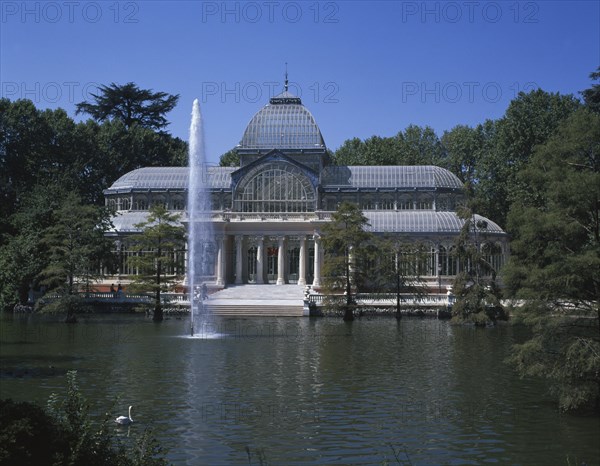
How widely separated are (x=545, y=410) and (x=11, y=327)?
31631 millimetres

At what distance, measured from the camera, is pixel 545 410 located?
22141 mm

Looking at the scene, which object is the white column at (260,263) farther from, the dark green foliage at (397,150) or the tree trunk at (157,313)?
the dark green foliage at (397,150)

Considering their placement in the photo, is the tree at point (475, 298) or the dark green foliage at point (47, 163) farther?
the dark green foliage at point (47, 163)

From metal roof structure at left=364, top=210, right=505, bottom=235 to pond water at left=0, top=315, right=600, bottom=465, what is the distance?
1053 inches

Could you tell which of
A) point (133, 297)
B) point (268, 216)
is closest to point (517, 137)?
point (268, 216)

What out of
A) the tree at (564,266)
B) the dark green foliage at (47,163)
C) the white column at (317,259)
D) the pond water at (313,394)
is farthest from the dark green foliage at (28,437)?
the white column at (317,259)

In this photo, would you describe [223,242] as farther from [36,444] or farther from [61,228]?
[36,444]

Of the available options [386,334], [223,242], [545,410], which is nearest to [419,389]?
[545,410]

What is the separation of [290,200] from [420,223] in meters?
11.6

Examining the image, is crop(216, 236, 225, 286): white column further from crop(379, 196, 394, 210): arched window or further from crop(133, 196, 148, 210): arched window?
crop(379, 196, 394, 210): arched window

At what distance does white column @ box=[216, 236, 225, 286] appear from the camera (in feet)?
226

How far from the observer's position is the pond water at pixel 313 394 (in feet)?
58.8

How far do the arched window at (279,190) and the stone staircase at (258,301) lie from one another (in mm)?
8032

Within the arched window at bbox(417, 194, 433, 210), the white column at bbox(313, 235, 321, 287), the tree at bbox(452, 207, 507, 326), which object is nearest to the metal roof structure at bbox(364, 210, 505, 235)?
the arched window at bbox(417, 194, 433, 210)
